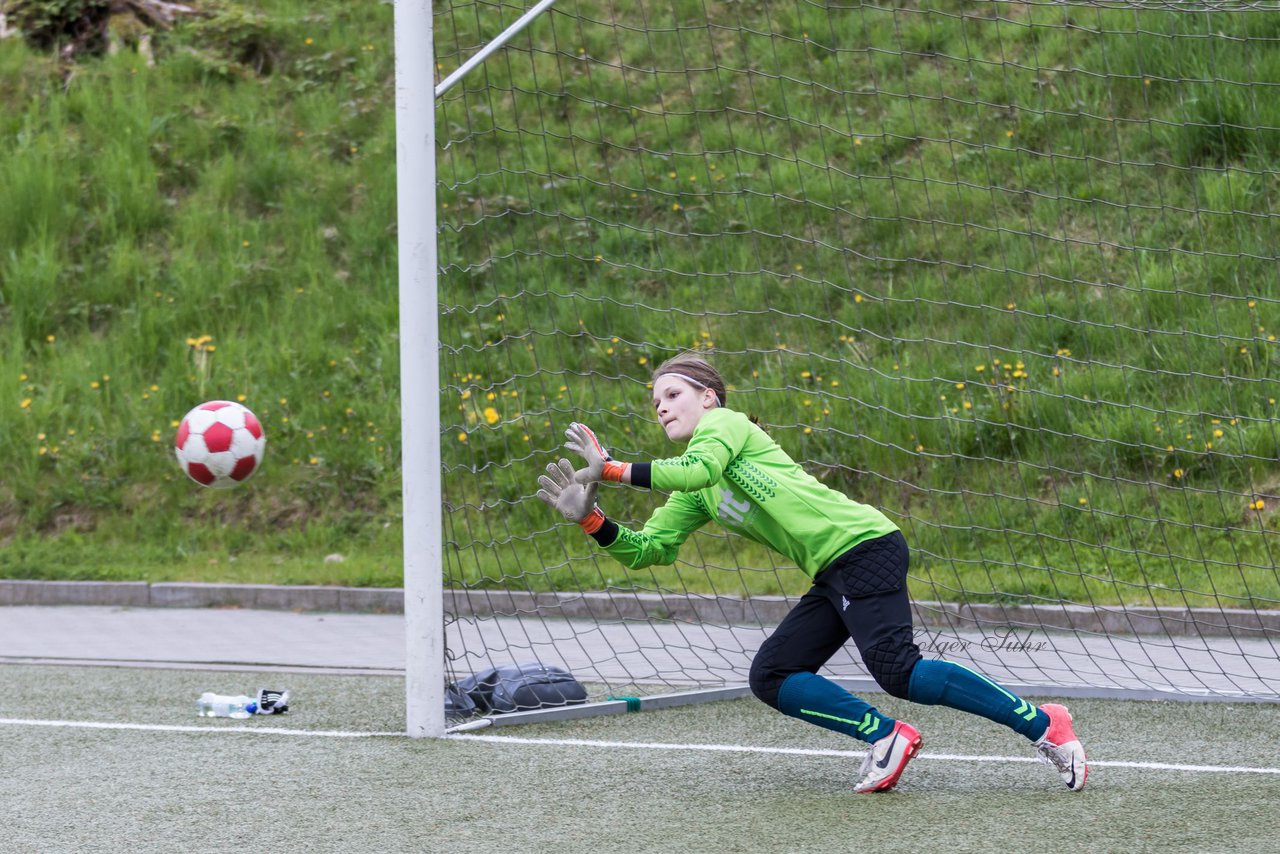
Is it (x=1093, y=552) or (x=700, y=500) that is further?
(x=1093, y=552)

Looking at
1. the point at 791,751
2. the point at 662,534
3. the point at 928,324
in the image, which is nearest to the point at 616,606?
the point at 928,324

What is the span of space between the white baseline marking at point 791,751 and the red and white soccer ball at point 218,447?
2.19 meters

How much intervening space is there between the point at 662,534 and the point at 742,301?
5.67 m

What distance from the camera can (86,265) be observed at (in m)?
12.4

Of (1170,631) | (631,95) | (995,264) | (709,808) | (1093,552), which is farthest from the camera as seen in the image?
(631,95)

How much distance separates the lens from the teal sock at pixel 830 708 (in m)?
4.38

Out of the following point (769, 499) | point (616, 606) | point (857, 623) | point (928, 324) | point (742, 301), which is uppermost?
point (742, 301)

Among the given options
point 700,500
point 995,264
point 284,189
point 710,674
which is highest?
point 284,189

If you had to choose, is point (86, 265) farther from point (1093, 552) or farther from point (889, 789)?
point (889, 789)

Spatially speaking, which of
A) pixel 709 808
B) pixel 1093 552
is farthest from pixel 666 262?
pixel 709 808

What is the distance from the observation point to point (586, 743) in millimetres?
5164

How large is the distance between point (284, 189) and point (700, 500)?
9192 mm

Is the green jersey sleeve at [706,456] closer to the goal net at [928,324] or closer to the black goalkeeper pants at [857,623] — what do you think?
the black goalkeeper pants at [857,623]

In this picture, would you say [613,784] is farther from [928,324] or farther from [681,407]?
[928,324]
